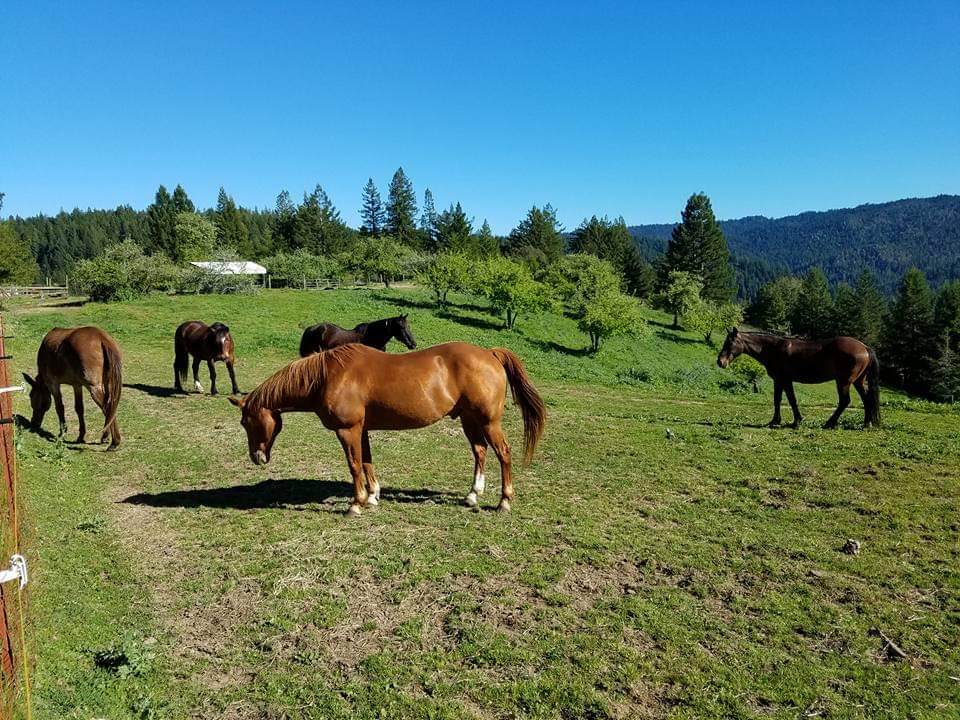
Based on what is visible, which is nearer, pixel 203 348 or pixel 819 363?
pixel 819 363

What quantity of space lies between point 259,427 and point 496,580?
401 centimetres

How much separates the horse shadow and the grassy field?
50 millimetres

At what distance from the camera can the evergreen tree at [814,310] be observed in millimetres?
79312

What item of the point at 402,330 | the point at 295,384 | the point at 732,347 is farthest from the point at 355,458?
the point at 732,347

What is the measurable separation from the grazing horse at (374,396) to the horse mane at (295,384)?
0.04 feet

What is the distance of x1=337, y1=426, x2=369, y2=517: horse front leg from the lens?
736cm

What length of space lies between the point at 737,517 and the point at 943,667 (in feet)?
10.3

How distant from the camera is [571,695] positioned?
13.4 feet

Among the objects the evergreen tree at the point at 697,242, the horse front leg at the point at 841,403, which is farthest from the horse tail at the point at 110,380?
the evergreen tree at the point at 697,242

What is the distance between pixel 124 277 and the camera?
35312 mm

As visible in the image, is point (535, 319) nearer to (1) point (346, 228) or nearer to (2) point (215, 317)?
(2) point (215, 317)

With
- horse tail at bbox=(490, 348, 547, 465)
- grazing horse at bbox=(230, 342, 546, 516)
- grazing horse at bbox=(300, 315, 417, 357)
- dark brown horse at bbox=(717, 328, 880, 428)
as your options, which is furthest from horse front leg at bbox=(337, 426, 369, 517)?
Answer: dark brown horse at bbox=(717, 328, 880, 428)

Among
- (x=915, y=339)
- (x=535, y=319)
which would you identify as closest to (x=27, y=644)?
(x=535, y=319)

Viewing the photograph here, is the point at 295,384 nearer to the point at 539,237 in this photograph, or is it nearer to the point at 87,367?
the point at 87,367
